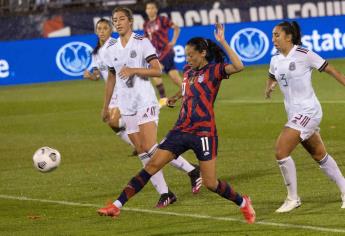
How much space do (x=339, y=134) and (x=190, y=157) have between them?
10.5ft

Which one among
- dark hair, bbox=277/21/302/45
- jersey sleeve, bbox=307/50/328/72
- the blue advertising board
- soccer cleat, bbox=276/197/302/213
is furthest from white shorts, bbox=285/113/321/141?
the blue advertising board

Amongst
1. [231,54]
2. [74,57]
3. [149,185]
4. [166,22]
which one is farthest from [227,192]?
[74,57]

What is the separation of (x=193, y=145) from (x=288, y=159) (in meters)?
1.27

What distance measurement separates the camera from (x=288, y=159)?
11.9m

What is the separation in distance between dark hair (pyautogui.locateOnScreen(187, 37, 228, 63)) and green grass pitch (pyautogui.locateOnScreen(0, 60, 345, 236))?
5.82 feet

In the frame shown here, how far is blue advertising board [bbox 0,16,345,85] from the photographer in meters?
32.2

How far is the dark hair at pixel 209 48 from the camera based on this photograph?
37.4 ft

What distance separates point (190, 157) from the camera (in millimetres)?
17391

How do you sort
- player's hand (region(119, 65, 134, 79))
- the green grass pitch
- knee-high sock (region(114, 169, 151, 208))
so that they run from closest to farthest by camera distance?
1. knee-high sock (region(114, 169, 151, 208))
2. the green grass pitch
3. player's hand (region(119, 65, 134, 79))

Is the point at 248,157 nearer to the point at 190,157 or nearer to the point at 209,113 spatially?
the point at 190,157

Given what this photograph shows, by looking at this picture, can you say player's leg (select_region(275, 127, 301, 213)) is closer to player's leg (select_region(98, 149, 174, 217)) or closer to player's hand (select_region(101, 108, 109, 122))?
player's leg (select_region(98, 149, 174, 217))

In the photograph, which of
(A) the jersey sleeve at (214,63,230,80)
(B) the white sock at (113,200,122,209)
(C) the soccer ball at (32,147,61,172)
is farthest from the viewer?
(C) the soccer ball at (32,147,61,172)

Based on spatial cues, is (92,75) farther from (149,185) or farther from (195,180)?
(195,180)

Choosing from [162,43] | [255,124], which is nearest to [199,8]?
[162,43]
